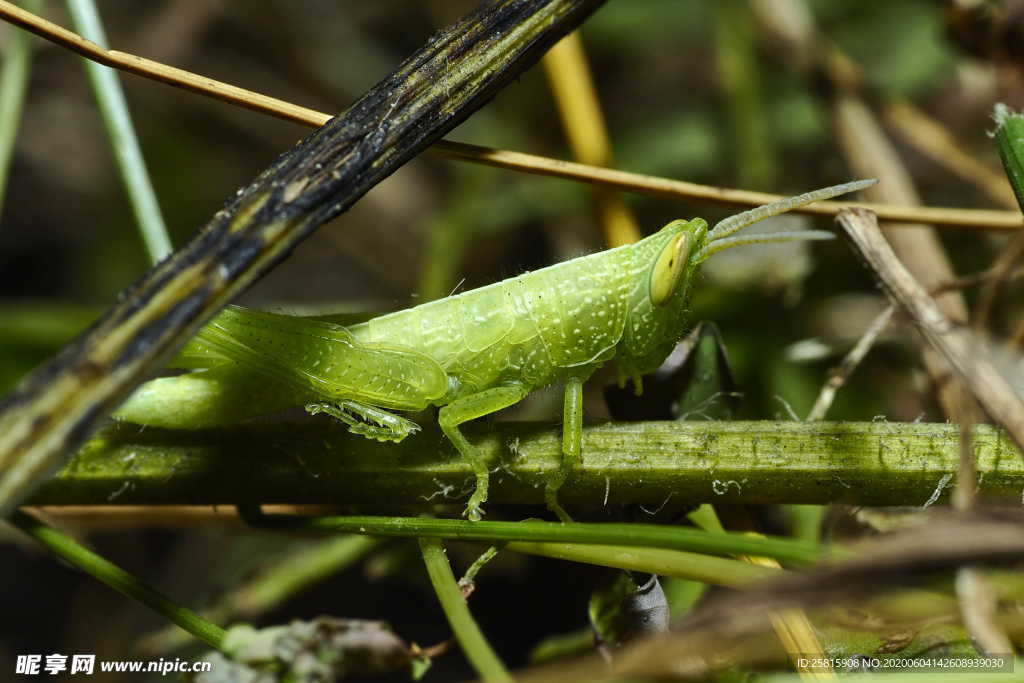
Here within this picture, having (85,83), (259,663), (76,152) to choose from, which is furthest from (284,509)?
(85,83)

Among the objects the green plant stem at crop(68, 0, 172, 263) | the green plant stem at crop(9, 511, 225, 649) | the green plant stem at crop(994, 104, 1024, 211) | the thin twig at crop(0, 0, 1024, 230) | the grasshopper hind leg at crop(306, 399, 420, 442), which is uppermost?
the green plant stem at crop(68, 0, 172, 263)

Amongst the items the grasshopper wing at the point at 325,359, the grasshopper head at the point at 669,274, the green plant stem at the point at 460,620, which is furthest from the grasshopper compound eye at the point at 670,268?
the green plant stem at the point at 460,620

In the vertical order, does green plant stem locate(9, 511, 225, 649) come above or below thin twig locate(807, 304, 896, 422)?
below

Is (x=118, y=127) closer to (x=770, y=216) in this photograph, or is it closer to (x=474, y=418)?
(x=474, y=418)

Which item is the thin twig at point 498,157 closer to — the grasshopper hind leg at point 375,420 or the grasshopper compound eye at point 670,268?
the grasshopper compound eye at point 670,268

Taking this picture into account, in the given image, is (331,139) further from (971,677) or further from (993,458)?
(993,458)

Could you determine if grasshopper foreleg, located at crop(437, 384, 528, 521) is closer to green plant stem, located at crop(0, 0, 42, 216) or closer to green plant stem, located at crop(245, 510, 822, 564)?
green plant stem, located at crop(245, 510, 822, 564)

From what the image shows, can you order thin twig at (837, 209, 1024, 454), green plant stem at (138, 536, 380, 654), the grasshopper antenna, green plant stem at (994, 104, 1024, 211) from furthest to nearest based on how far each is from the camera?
1. green plant stem at (138, 536, 380, 654)
2. the grasshopper antenna
3. green plant stem at (994, 104, 1024, 211)
4. thin twig at (837, 209, 1024, 454)

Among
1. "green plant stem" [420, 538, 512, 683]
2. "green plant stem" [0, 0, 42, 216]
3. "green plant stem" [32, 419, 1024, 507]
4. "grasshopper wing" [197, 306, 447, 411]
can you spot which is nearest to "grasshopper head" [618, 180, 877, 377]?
"green plant stem" [32, 419, 1024, 507]
